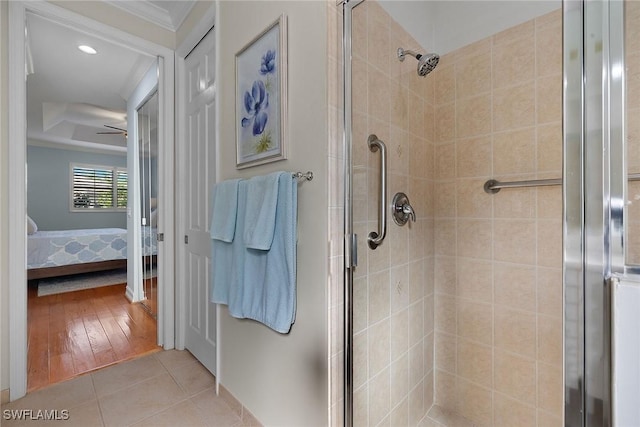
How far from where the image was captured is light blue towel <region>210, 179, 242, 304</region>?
1.38m

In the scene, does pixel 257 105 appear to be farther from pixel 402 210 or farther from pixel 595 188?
pixel 595 188

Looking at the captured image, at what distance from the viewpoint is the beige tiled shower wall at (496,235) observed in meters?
1.16

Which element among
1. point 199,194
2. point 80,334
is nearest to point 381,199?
point 199,194

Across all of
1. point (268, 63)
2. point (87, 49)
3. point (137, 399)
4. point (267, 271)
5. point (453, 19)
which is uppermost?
point (87, 49)

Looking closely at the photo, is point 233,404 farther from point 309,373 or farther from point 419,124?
point 419,124

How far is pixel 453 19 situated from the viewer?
132cm

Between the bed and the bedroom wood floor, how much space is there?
431 millimetres

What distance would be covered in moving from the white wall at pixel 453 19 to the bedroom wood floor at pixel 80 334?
266 cm

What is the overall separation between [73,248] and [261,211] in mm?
4258

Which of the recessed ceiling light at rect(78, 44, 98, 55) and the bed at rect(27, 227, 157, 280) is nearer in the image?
the recessed ceiling light at rect(78, 44, 98, 55)

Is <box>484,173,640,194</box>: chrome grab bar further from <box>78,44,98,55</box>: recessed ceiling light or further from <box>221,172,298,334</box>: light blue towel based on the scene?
<box>78,44,98,55</box>: recessed ceiling light

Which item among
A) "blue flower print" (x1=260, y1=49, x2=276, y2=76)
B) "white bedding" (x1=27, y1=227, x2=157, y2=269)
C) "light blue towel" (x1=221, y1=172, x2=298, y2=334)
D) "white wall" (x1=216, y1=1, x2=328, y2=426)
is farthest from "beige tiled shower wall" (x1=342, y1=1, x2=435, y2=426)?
"white bedding" (x1=27, y1=227, x2=157, y2=269)

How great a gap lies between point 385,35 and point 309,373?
4.56ft

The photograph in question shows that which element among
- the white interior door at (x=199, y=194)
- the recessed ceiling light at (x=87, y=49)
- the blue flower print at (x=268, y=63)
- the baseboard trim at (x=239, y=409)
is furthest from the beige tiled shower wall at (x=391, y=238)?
the recessed ceiling light at (x=87, y=49)
